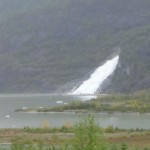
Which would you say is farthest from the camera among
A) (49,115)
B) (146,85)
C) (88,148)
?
(146,85)

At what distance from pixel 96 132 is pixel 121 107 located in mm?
87990

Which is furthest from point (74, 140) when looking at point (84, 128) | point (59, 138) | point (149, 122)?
point (149, 122)

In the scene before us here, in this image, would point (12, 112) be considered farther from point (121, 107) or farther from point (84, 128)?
point (84, 128)

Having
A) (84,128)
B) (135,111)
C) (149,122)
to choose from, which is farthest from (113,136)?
(135,111)

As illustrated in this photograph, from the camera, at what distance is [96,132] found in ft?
116

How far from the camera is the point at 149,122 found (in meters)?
93.2

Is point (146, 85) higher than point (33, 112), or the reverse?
point (146, 85)

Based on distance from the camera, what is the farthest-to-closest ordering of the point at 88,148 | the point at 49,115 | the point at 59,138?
1. the point at 49,115
2. the point at 59,138
3. the point at 88,148

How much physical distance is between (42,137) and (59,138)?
2656 millimetres

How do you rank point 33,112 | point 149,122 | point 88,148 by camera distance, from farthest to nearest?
point 33,112
point 149,122
point 88,148

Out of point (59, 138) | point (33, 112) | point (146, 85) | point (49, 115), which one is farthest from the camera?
point (146, 85)

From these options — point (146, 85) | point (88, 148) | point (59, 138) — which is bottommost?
point (88, 148)

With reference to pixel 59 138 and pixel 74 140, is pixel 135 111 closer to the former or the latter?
pixel 59 138

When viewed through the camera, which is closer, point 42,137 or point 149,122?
point 42,137
